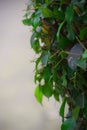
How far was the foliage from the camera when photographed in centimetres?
106

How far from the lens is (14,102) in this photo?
1.91 metres

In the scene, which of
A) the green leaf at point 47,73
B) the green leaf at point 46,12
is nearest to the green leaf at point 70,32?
the green leaf at point 46,12

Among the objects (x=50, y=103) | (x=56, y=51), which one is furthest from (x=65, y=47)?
(x=50, y=103)

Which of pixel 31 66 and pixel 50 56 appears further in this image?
pixel 31 66

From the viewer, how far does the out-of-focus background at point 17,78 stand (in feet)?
6.11

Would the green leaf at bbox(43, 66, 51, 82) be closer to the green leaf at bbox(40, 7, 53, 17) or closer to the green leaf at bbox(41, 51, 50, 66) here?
the green leaf at bbox(41, 51, 50, 66)

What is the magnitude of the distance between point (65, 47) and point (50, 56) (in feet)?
0.37

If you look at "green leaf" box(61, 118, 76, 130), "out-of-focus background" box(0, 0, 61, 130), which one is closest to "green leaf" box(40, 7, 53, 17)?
"green leaf" box(61, 118, 76, 130)

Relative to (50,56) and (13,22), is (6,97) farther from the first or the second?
(50,56)

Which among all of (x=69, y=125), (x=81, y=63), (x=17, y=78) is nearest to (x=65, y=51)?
(x=81, y=63)

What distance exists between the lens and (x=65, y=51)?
1116 millimetres

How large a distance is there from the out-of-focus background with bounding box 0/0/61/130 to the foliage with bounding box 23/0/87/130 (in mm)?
541

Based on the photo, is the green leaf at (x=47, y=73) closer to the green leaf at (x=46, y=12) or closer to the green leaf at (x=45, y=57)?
the green leaf at (x=45, y=57)

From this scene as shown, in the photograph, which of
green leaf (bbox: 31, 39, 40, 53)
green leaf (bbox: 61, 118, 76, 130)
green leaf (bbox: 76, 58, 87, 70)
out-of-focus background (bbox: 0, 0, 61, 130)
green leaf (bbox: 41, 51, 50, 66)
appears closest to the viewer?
green leaf (bbox: 76, 58, 87, 70)
